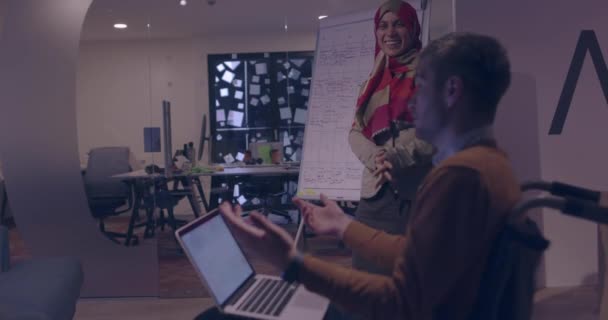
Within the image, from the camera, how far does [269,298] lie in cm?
121

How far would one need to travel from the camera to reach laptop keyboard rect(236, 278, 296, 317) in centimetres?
114

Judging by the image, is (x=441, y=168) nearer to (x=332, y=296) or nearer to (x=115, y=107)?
(x=332, y=296)

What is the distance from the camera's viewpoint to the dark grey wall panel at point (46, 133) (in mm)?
3443

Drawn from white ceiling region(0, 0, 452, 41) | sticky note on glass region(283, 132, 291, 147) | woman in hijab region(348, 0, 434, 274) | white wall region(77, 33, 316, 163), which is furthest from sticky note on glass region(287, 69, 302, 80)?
woman in hijab region(348, 0, 434, 274)

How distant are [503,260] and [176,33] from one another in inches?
172

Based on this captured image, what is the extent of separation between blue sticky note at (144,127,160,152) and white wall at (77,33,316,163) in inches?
1.6

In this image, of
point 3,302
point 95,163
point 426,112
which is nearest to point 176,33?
point 95,163

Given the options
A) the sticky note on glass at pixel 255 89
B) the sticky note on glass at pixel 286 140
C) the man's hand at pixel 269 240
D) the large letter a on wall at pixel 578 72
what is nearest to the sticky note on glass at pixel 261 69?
the sticky note on glass at pixel 255 89

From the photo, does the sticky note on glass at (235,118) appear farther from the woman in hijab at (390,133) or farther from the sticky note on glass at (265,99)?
the woman in hijab at (390,133)

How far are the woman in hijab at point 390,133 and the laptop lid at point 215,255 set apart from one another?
0.67 m

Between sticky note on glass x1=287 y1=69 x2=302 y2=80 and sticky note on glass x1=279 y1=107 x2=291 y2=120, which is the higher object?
sticky note on glass x1=287 y1=69 x2=302 y2=80

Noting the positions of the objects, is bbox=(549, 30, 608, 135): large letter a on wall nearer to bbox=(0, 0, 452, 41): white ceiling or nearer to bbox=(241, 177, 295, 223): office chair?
bbox=(0, 0, 452, 41): white ceiling

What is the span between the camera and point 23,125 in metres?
3.48

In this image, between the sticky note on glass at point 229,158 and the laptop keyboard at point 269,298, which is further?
the sticky note on glass at point 229,158
